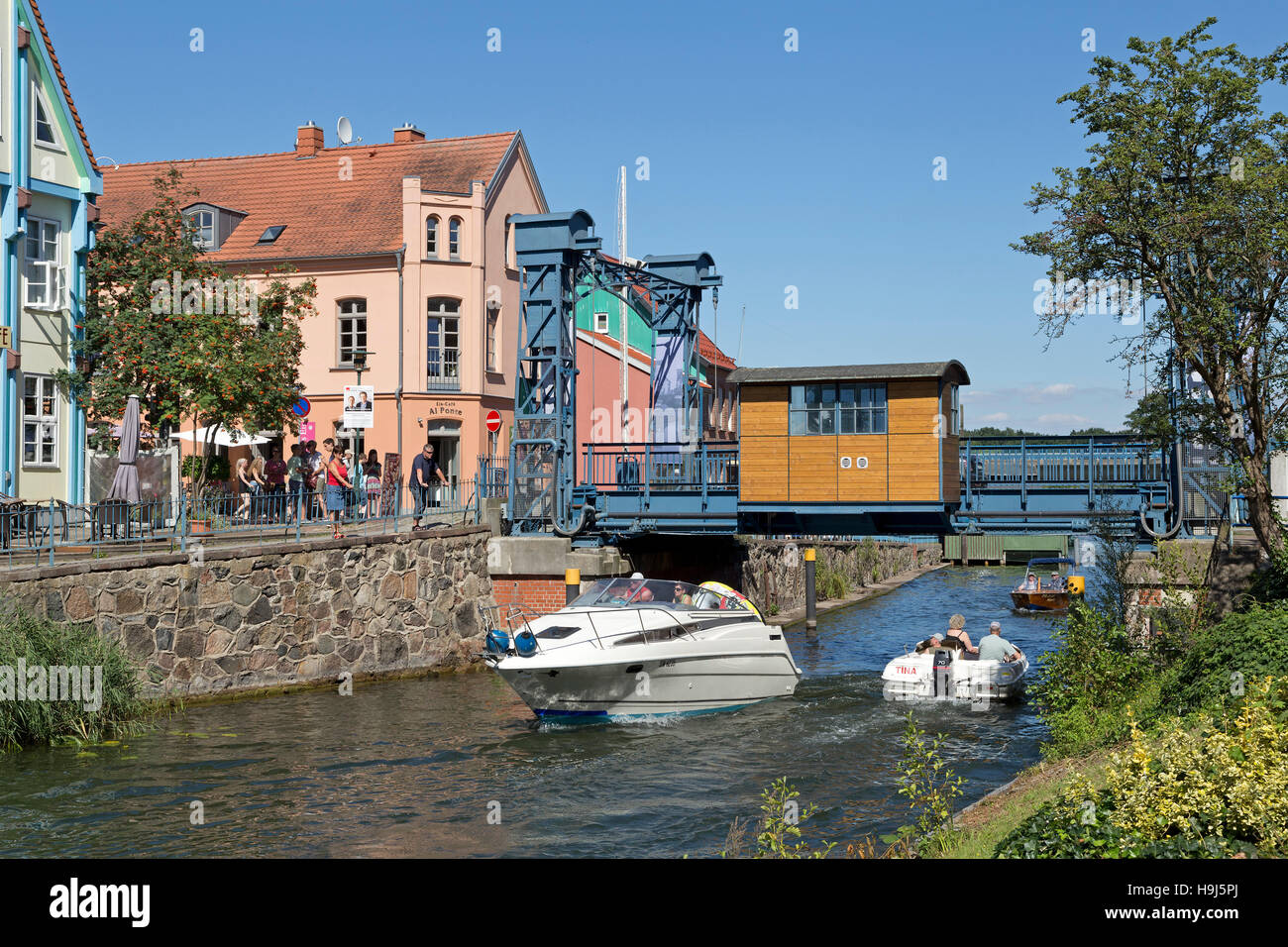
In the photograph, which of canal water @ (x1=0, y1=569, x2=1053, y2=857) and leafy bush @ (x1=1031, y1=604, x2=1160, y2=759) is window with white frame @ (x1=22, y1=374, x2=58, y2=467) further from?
leafy bush @ (x1=1031, y1=604, x2=1160, y2=759)

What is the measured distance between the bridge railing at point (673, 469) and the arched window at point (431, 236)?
45.0 ft

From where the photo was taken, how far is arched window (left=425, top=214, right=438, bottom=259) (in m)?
Result: 40.6

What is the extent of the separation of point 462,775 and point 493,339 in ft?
90.0

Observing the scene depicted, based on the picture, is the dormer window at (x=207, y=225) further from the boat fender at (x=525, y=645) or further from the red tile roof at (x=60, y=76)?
the boat fender at (x=525, y=645)

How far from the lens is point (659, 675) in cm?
2022

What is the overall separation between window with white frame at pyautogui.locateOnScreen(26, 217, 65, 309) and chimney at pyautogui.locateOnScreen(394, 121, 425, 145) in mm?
19832

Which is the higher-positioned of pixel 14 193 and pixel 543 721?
pixel 14 193

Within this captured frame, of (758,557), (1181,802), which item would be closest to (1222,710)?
(1181,802)

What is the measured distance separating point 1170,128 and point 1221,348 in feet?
10.1

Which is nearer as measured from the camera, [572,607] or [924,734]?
[924,734]

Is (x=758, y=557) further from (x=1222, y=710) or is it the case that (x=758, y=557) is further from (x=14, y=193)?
(x=1222, y=710)

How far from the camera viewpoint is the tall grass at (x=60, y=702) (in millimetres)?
16266

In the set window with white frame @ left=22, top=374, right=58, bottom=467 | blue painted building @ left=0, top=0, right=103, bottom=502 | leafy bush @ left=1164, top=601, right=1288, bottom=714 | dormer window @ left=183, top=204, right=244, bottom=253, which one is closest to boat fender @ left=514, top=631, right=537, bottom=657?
leafy bush @ left=1164, top=601, right=1288, bottom=714
